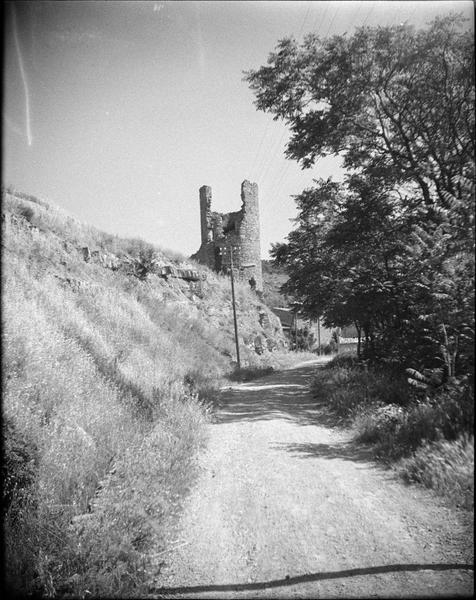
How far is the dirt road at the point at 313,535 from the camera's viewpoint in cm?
281

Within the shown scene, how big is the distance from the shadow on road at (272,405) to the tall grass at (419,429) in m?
0.72

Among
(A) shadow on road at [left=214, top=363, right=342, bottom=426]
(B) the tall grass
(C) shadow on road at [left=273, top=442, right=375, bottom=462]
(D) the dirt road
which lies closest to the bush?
(B) the tall grass

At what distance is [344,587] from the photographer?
109 inches

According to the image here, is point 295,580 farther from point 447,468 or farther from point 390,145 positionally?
point 390,145

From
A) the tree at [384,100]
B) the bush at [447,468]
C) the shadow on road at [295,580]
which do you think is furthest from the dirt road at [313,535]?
the tree at [384,100]

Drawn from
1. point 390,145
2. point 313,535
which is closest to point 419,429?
point 313,535

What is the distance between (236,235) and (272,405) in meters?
27.3

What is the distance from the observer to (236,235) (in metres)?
35.7

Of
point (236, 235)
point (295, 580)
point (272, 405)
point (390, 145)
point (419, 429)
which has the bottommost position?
point (272, 405)

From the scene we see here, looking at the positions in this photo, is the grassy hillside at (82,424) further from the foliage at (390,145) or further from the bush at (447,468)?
the foliage at (390,145)

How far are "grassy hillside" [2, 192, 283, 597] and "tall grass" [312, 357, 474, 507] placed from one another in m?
3.16

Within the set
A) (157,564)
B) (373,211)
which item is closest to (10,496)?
(157,564)

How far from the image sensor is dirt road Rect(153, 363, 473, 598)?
281 centimetres

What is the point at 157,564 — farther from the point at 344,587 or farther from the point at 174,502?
the point at 344,587
